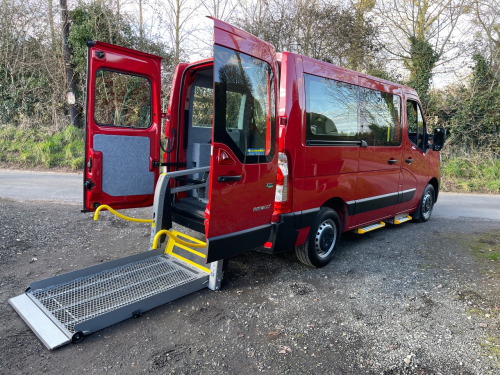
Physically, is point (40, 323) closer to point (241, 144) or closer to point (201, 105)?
point (241, 144)

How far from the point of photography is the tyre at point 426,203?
6953 millimetres

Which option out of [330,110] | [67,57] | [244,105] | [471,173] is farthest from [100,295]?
[67,57]

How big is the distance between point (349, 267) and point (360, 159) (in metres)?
1.41

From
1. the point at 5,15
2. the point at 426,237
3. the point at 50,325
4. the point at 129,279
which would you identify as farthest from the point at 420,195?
the point at 5,15

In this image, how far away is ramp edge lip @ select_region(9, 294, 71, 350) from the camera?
2.80 meters

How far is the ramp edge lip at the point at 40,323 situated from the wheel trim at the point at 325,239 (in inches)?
109

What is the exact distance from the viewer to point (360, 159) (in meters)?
4.85

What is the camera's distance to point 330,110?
4359 millimetres

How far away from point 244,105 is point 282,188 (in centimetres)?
95

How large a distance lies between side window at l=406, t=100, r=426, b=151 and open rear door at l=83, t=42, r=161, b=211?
4136mm

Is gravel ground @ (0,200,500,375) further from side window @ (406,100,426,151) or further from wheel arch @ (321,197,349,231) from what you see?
side window @ (406,100,426,151)

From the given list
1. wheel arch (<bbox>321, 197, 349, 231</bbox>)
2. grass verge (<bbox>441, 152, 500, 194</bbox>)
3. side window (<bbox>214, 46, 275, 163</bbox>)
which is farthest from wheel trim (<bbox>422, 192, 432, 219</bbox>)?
grass verge (<bbox>441, 152, 500, 194</bbox>)

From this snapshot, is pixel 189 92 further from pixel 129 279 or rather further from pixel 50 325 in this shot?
pixel 50 325

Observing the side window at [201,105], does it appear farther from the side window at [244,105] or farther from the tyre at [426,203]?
the tyre at [426,203]
